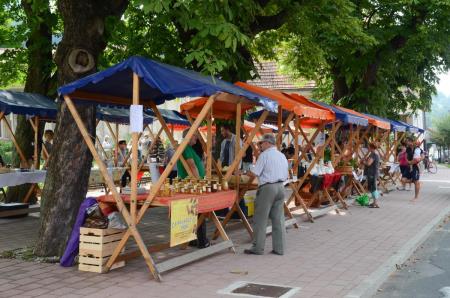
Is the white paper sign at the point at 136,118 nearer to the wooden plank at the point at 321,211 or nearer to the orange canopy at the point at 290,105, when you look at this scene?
the orange canopy at the point at 290,105

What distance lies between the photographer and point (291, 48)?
22094mm

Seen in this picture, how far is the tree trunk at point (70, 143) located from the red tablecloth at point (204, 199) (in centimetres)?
96

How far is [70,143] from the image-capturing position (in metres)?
8.07

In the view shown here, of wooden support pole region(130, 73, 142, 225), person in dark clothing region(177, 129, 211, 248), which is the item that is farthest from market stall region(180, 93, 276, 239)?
wooden support pole region(130, 73, 142, 225)

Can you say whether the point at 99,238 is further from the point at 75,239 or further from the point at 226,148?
the point at 226,148

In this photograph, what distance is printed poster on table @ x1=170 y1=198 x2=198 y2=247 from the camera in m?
6.88

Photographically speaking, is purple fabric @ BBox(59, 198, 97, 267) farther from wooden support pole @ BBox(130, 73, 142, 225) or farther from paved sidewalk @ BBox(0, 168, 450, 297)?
wooden support pole @ BBox(130, 73, 142, 225)

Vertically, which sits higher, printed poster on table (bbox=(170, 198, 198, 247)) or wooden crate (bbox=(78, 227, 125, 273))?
printed poster on table (bbox=(170, 198, 198, 247))

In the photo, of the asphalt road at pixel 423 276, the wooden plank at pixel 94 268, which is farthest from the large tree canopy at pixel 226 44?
the asphalt road at pixel 423 276

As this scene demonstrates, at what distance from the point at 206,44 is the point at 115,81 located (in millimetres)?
1552

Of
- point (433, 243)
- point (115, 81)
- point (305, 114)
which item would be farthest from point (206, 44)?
point (433, 243)

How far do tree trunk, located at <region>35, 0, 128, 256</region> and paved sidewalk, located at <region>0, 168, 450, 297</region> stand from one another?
0.67 meters

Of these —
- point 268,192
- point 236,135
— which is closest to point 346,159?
point 236,135

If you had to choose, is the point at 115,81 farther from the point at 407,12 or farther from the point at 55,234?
the point at 407,12
